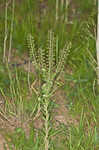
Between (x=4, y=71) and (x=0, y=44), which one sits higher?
(x=0, y=44)

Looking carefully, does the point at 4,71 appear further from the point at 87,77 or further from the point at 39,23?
the point at 39,23

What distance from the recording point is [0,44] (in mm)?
2623

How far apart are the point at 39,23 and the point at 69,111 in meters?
1.09

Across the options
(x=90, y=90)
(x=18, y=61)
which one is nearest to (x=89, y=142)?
(x=90, y=90)

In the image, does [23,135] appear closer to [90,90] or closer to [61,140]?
[61,140]

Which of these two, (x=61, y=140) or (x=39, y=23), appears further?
(x=39, y=23)

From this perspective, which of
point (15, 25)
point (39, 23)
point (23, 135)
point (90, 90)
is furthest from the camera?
point (39, 23)

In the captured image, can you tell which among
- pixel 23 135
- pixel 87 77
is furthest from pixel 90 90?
pixel 23 135

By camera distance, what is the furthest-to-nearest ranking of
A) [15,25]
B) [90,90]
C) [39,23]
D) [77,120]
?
[39,23] → [15,25] → [90,90] → [77,120]

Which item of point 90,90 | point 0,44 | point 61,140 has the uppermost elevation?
point 0,44

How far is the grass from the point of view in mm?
1953

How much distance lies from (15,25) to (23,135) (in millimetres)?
1167

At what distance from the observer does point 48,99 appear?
1.72 meters

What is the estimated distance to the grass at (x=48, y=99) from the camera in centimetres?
195
